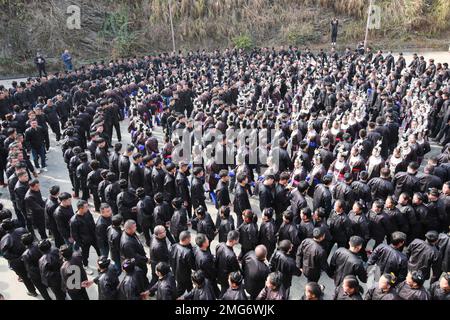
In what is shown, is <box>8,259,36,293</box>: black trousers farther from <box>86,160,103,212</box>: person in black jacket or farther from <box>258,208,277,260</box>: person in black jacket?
<box>258,208,277,260</box>: person in black jacket

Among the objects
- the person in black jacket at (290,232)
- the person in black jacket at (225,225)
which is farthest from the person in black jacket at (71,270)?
the person in black jacket at (290,232)

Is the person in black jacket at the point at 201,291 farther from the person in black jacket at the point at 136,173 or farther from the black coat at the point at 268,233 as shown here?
the person in black jacket at the point at 136,173

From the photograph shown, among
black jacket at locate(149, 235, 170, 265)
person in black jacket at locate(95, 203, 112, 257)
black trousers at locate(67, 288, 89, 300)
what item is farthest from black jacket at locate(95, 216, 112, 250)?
black jacket at locate(149, 235, 170, 265)

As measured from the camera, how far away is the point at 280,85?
48.5 ft

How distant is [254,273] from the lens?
18.2 feet

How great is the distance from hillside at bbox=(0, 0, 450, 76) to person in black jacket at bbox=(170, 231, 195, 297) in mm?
21603

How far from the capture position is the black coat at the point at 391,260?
18.3 ft

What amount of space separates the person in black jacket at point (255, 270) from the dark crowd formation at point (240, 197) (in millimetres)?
21

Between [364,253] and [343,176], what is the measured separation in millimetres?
1887

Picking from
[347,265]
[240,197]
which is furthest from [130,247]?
[347,265]

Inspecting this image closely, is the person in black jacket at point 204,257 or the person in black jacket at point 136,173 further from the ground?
the person in black jacket at point 136,173

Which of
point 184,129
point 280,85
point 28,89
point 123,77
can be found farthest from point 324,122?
point 28,89

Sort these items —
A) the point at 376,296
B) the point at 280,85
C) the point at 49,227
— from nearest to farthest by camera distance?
the point at 376,296, the point at 49,227, the point at 280,85

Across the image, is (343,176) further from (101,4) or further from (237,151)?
(101,4)
